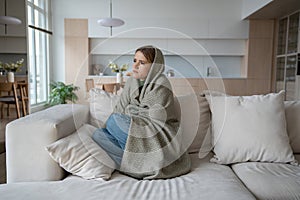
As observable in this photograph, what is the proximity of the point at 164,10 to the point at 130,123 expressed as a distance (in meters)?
4.91

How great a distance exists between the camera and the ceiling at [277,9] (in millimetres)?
4399

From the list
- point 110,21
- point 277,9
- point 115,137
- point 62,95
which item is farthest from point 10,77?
point 277,9

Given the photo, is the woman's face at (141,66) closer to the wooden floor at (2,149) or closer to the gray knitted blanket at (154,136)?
the gray knitted blanket at (154,136)

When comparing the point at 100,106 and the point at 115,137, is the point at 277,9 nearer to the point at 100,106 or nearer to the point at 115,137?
the point at 100,106

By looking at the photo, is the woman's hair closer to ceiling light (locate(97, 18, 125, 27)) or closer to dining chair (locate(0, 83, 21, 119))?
dining chair (locate(0, 83, 21, 119))

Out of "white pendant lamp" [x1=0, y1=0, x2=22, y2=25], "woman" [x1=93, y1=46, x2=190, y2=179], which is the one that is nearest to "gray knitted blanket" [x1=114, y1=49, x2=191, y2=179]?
"woman" [x1=93, y1=46, x2=190, y2=179]

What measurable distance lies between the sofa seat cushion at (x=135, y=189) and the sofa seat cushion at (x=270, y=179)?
77mm

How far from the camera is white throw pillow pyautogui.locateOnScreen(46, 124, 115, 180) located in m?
1.31

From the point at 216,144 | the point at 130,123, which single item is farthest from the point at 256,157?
the point at 130,123

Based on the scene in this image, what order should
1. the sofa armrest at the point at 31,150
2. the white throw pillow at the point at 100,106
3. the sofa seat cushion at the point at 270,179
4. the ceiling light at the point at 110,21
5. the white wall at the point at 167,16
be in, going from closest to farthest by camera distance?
the sofa seat cushion at the point at 270,179, the sofa armrest at the point at 31,150, the white throw pillow at the point at 100,106, the ceiling light at the point at 110,21, the white wall at the point at 167,16

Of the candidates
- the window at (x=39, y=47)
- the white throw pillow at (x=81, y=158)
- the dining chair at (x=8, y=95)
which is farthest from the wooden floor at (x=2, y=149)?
the window at (x=39, y=47)

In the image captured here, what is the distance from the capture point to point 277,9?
15.9ft

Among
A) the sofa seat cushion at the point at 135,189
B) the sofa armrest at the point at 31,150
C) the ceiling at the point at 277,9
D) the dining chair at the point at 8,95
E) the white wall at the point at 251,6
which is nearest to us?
the sofa seat cushion at the point at 135,189

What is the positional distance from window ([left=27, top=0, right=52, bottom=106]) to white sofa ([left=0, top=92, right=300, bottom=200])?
3.71 m
